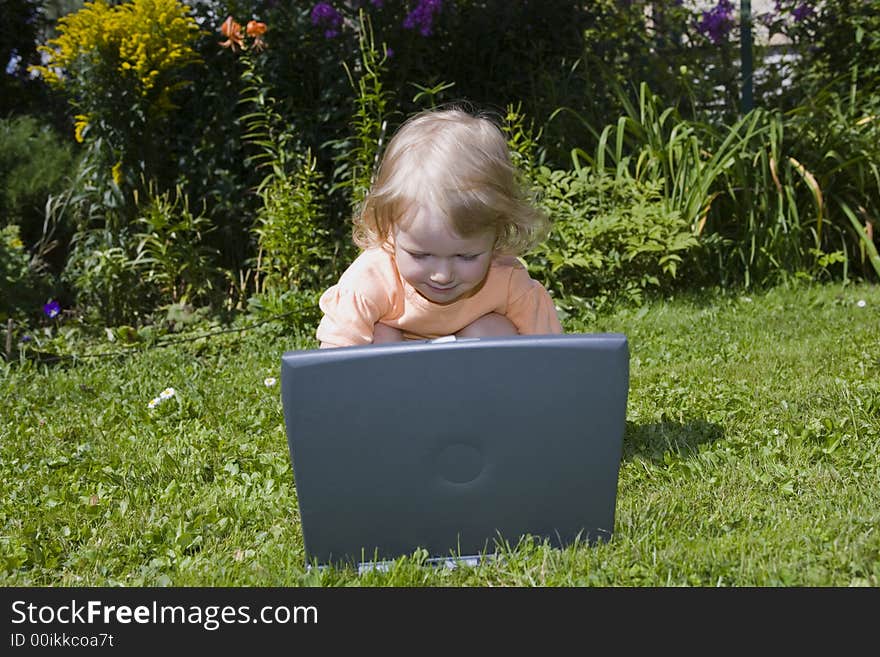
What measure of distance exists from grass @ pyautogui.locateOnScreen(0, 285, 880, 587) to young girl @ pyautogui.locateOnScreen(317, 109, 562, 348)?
0.45m

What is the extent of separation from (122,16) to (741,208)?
3.29 metres

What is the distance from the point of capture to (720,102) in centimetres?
605

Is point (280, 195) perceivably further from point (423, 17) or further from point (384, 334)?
point (384, 334)

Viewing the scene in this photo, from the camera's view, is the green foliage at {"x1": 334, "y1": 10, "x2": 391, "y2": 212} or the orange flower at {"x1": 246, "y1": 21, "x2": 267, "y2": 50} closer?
the green foliage at {"x1": 334, "y1": 10, "x2": 391, "y2": 212}

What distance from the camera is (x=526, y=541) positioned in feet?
5.58

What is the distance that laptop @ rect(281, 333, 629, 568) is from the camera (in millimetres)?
1531

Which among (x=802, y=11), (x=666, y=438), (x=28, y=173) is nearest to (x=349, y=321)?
(x=666, y=438)

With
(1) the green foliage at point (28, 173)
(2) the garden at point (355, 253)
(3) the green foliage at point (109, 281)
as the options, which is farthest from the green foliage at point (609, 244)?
(1) the green foliage at point (28, 173)

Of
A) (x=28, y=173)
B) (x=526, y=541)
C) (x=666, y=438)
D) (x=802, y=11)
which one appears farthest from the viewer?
(x=802, y=11)

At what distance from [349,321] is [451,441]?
2.18 feet

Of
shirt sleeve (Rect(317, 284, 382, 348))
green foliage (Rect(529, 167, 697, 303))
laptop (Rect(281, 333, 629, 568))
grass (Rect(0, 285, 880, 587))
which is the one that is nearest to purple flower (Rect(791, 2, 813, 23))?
green foliage (Rect(529, 167, 697, 303))

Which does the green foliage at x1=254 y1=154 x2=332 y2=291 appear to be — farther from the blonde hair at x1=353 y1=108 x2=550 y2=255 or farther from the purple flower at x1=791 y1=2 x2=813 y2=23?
the purple flower at x1=791 y1=2 x2=813 y2=23

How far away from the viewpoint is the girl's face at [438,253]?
188 cm
